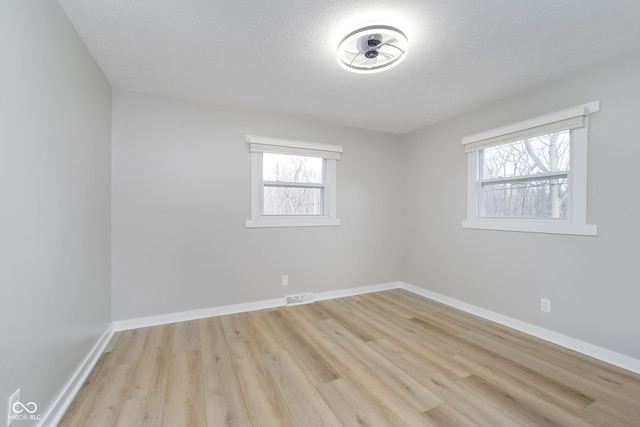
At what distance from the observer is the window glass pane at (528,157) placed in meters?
2.46

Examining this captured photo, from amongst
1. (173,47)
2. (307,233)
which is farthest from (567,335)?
(173,47)

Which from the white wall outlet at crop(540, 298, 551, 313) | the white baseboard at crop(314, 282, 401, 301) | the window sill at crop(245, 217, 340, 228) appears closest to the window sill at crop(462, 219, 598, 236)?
the white wall outlet at crop(540, 298, 551, 313)

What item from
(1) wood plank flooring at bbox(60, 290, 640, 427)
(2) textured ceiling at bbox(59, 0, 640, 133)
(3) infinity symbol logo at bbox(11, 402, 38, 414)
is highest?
(2) textured ceiling at bbox(59, 0, 640, 133)

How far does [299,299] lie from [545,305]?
8.61 ft

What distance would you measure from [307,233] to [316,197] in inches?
21.3

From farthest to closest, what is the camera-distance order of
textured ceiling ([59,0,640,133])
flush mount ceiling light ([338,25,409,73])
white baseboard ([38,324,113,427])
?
flush mount ceiling light ([338,25,409,73])
textured ceiling ([59,0,640,133])
white baseboard ([38,324,113,427])

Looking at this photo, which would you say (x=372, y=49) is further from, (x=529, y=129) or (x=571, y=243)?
(x=571, y=243)

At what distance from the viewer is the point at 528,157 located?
2.72 m

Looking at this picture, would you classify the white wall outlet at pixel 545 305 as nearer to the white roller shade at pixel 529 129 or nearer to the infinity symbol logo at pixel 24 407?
the white roller shade at pixel 529 129

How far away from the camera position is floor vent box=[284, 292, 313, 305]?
340cm

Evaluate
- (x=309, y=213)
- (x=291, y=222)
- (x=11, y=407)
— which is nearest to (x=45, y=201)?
(x=11, y=407)

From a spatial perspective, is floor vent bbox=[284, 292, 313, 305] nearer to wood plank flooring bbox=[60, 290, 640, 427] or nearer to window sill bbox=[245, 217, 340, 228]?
wood plank flooring bbox=[60, 290, 640, 427]

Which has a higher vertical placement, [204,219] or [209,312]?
[204,219]

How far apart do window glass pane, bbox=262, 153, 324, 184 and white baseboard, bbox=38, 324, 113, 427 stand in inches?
89.7
